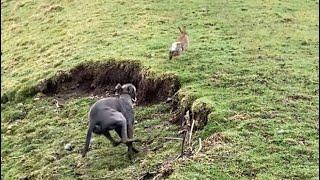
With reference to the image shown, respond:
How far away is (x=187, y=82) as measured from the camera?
1379 cm

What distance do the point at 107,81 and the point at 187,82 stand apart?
2780 mm

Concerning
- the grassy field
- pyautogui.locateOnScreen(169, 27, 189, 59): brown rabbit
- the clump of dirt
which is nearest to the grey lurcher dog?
the grassy field

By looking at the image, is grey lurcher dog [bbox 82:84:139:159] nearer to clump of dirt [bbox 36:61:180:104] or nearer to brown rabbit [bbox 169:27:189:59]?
clump of dirt [bbox 36:61:180:104]

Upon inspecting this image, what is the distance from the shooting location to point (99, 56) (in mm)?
16859

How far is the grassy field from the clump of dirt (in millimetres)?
306

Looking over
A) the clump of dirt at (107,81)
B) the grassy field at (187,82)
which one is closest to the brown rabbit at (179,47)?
the grassy field at (187,82)

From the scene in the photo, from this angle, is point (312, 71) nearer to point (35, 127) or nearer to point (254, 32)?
point (254, 32)

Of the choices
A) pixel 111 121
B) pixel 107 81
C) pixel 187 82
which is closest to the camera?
pixel 111 121

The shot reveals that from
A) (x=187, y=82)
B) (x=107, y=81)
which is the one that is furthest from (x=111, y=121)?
(x=107, y=81)

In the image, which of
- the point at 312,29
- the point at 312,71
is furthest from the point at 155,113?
the point at 312,29

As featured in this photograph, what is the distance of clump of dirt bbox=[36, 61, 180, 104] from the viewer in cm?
1426

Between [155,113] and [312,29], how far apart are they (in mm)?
7820

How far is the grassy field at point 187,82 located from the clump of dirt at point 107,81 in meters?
0.31

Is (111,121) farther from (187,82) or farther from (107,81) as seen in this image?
(107,81)
